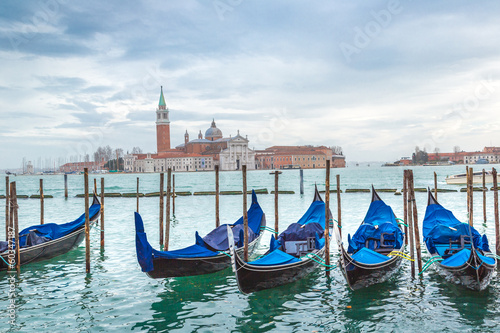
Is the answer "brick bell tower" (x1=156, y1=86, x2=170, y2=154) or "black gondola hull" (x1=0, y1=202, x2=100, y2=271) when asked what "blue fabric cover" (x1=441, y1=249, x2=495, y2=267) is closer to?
"black gondola hull" (x1=0, y1=202, x2=100, y2=271)

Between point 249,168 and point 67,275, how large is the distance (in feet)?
294

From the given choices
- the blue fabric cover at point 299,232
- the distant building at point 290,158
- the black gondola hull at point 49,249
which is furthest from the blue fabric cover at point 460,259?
the distant building at point 290,158

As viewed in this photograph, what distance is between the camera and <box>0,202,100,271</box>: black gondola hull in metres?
7.29

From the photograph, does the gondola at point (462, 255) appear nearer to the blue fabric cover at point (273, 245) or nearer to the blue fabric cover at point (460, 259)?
the blue fabric cover at point (460, 259)

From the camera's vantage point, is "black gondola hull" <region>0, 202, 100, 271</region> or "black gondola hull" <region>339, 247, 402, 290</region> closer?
"black gondola hull" <region>339, 247, 402, 290</region>

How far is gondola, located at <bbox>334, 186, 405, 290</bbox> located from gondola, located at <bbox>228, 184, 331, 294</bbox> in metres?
0.52

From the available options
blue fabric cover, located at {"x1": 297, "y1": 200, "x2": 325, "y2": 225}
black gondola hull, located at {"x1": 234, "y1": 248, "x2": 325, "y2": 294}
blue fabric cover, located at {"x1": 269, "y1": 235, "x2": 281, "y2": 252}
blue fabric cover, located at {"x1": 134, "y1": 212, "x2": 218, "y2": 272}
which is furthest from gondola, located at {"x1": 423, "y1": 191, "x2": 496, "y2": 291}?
blue fabric cover, located at {"x1": 134, "y1": 212, "x2": 218, "y2": 272}

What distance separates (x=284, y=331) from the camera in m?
4.67

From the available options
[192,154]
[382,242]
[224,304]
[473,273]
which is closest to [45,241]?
[224,304]

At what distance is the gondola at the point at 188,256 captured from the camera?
574 cm

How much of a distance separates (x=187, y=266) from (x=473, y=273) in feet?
12.1

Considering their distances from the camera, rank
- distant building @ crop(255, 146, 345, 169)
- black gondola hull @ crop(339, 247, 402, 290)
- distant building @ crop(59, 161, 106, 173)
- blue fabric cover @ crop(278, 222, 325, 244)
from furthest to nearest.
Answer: distant building @ crop(59, 161, 106, 173)
distant building @ crop(255, 146, 345, 169)
blue fabric cover @ crop(278, 222, 325, 244)
black gondola hull @ crop(339, 247, 402, 290)

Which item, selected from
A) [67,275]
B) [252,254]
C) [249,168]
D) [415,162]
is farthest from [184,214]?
[415,162]

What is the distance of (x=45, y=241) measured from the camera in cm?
786
